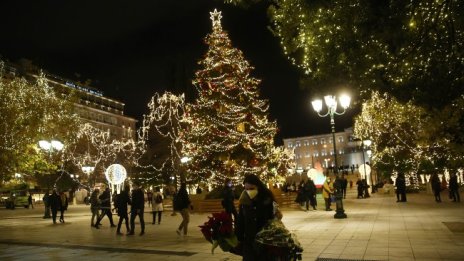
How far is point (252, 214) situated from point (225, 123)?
896 inches

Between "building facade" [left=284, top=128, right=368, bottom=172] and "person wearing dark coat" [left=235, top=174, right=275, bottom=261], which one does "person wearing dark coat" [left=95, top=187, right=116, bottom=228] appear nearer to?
"person wearing dark coat" [left=235, top=174, right=275, bottom=261]

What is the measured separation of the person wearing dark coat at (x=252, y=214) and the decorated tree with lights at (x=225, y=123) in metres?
22.3

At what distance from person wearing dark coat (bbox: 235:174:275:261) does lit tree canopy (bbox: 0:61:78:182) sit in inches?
842

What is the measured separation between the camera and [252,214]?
564 cm

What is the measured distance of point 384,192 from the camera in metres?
38.5

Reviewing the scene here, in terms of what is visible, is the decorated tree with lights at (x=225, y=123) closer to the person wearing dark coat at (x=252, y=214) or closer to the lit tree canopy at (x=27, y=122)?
the lit tree canopy at (x=27, y=122)

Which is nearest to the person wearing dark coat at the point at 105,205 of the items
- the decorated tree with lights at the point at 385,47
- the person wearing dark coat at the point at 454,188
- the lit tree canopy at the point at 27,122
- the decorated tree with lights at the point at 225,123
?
the lit tree canopy at the point at 27,122

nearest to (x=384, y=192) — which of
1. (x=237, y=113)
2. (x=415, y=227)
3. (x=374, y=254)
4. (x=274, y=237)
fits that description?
(x=237, y=113)

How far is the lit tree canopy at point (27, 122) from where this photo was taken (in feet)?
79.1

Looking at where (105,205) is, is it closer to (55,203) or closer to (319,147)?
(55,203)

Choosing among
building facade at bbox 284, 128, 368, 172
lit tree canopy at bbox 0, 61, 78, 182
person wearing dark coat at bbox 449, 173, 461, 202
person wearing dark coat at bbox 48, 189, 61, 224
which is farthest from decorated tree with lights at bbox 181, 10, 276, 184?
building facade at bbox 284, 128, 368, 172

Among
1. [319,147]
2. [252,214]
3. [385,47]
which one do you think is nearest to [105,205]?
[385,47]

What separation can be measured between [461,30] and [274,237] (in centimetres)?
654

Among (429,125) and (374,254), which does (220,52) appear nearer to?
(429,125)
